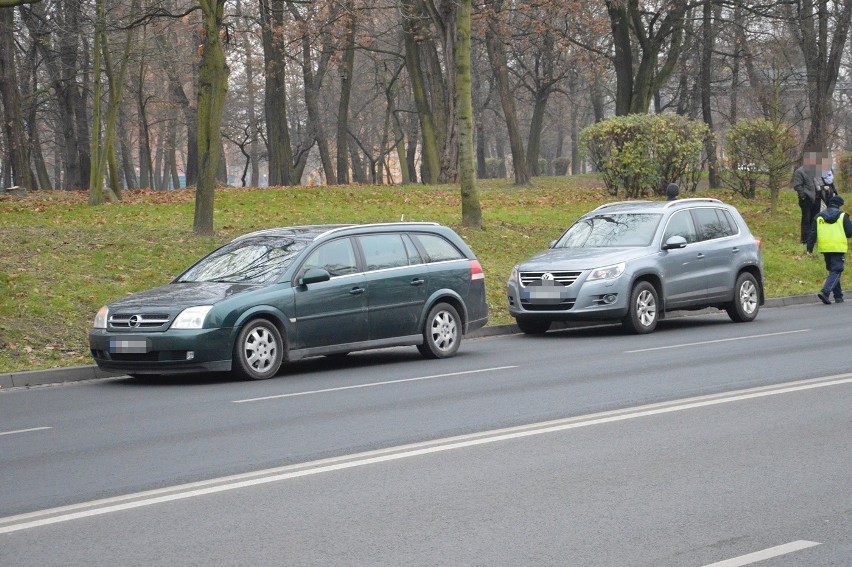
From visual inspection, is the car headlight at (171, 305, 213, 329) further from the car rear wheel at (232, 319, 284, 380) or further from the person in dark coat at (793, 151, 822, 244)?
the person in dark coat at (793, 151, 822, 244)

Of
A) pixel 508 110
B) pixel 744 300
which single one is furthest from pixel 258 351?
pixel 508 110

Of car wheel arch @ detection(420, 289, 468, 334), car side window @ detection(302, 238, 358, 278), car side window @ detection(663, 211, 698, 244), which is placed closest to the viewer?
car side window @ detection(302, 238, 358, 278)

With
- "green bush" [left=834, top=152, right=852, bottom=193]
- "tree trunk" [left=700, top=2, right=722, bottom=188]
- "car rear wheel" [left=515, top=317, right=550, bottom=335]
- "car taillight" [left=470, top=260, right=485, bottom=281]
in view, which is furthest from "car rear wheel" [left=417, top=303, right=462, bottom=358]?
"green bush" [left=834, top=152, right=852, bottom=193]

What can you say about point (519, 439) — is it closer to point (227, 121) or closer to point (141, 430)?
point (141, 430)

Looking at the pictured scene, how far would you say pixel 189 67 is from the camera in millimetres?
55281

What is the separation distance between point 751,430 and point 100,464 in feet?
14.8

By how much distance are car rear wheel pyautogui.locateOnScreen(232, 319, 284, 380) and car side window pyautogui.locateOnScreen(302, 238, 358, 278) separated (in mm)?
1022

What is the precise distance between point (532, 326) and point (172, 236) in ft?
23.1

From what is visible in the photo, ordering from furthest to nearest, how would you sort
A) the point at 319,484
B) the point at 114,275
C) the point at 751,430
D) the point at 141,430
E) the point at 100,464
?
1. the point at 114,275
2. the point at 141,430
3. the point at 751,430
4. the point at 100,464
5. the point at 319,484

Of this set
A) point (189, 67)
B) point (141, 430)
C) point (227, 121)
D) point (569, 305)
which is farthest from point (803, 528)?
point (227, 121)

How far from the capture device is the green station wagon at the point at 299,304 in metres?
12.5

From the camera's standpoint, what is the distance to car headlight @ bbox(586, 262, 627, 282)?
658 inches

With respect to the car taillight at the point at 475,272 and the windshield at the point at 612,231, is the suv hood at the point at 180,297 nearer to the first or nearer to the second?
the car taillight at the point at 475,272

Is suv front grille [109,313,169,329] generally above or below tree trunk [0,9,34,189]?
below
